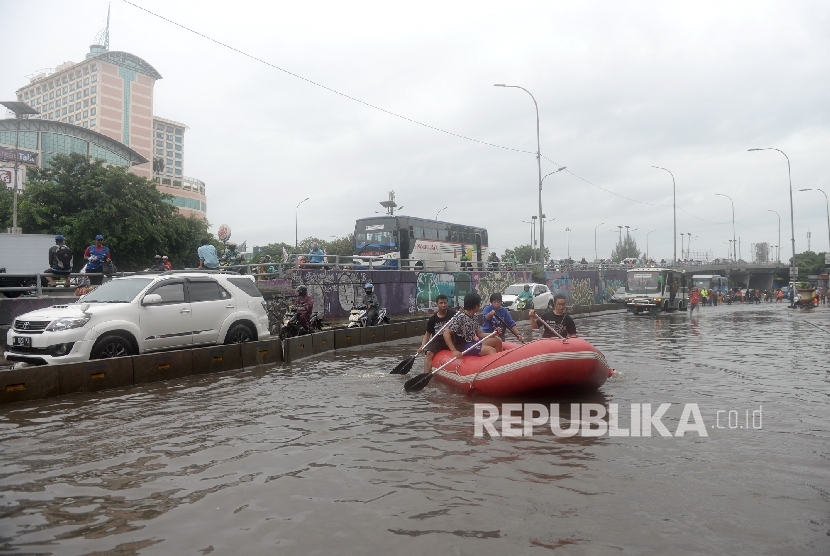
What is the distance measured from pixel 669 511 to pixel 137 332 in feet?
30.4

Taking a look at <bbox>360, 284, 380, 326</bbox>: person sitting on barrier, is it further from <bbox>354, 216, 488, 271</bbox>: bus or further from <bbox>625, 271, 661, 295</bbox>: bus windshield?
<bbox>625, 271, 661, 295</bbox>: bus windshield

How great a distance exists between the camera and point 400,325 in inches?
777

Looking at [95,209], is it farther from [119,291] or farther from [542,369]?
[542,369]

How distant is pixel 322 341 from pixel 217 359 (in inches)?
161

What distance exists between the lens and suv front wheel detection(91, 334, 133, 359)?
10344 millimetres

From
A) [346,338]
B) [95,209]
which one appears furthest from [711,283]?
[95,209]

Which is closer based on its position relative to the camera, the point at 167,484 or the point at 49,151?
the point at 167,484

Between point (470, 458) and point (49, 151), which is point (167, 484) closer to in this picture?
point (470, 458)

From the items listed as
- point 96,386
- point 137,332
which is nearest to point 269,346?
point 137,332

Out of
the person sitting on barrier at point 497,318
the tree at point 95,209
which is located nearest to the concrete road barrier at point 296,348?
the person sitting on barrier at point 497,318

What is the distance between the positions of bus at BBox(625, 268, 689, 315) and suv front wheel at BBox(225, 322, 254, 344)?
85.0ft

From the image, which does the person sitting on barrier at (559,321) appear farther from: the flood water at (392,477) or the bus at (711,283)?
the bus at (711,283)

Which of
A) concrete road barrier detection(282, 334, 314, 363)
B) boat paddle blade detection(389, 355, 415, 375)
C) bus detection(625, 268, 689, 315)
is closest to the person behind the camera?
boat paddle blade detection(389, 355, 415, 375)

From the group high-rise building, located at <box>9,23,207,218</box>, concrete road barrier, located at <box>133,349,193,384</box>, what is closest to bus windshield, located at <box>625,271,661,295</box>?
concrete road barrier, located at <box>133,349,193,384</box>
